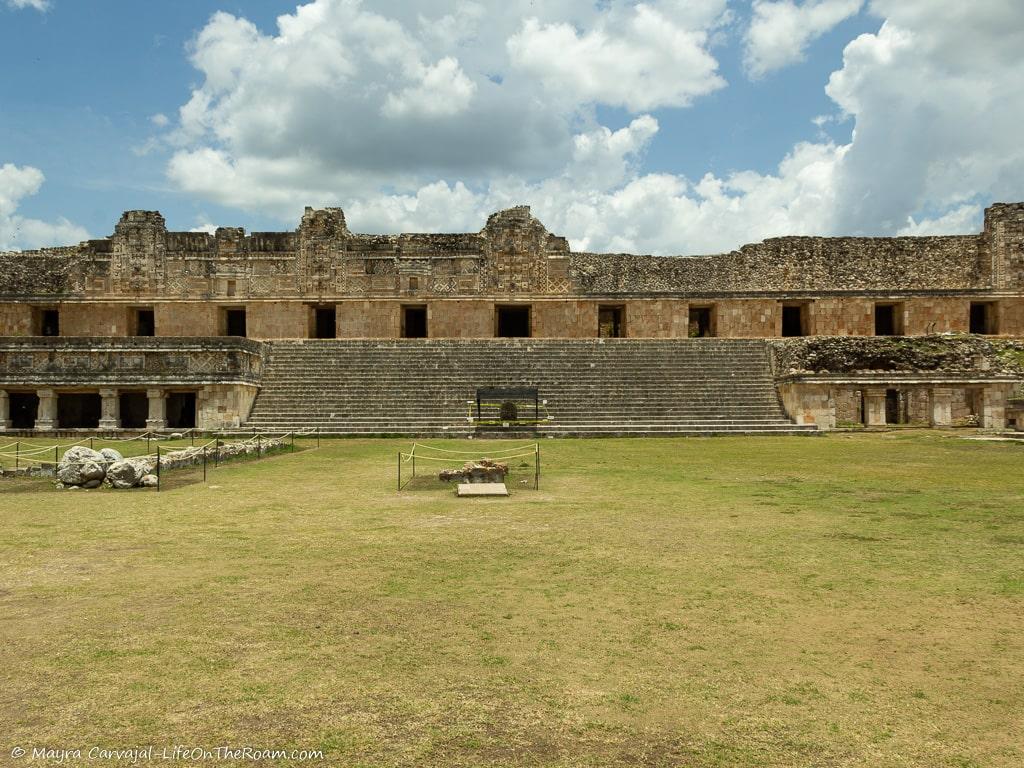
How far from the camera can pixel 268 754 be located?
2.72 m

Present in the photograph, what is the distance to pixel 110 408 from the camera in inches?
745

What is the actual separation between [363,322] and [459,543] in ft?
72.2

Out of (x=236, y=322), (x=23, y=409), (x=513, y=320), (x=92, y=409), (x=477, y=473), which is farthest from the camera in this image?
(x=513, y=320)

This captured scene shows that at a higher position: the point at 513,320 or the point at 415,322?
the point at 513,320

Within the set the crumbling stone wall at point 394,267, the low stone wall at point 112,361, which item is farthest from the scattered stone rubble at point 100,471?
the crumbling stone wall at point 394,267

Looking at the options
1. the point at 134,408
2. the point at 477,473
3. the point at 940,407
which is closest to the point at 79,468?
the point at 477,473

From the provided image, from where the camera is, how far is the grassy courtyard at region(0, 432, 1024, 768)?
2.85 m

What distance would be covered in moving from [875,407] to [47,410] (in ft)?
72.0

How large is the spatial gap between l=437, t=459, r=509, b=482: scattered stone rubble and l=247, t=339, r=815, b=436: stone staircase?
7.63m

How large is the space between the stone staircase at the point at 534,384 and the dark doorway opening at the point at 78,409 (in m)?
5.05

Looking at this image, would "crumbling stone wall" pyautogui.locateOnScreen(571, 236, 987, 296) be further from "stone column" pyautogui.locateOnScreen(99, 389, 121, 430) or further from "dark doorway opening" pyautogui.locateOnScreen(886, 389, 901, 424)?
"stone column" pyautogui.locateOnScreen(99, 389, 121, 430)

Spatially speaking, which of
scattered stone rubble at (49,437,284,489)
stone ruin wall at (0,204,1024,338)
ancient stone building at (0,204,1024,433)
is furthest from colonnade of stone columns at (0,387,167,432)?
scattered stone rubble at (49,437,284,489)

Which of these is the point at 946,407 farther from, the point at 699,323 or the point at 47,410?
the point at 47,410

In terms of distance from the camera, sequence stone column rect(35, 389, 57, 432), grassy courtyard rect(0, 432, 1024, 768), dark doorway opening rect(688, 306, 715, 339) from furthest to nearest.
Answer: dark doorway opening rect(688, 306, 715, 339), stone column rect(35, 389, 57, 432), grassy courtyard rect(0, 432, 1024, 768)
